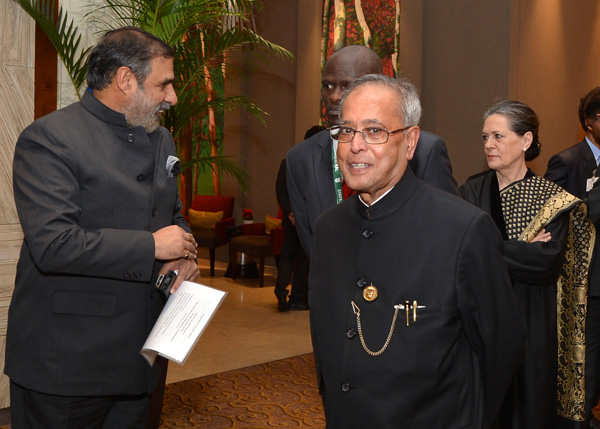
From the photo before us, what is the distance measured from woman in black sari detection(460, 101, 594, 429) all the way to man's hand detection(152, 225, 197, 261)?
146 centimetres

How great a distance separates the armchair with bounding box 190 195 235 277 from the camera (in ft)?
33.0

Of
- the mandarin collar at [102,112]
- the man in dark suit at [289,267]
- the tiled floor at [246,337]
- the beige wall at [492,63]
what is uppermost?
the beige wall at [492,63]

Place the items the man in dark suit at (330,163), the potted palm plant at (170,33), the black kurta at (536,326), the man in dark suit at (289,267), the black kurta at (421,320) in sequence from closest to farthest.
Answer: the black kurta at (421,320), the man in dark suit at (330,163), the black kurta at (536,326), the potted palm plant at (170,33), the man in dark suit at (289,267)

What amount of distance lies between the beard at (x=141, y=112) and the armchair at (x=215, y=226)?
297 inches

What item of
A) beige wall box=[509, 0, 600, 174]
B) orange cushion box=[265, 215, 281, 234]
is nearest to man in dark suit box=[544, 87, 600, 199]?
beige wall box=[509, 0, 600, 174]

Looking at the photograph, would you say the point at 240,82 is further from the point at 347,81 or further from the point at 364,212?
the point at 364,212

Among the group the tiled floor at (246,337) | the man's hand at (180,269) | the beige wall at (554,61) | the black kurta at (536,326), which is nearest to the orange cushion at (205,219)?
the tiled floor at (246,337)

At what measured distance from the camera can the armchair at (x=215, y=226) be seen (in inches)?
396

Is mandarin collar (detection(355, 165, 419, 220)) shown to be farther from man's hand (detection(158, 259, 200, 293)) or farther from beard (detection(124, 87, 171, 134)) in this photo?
beard (detection(124, 87, 171, 134))

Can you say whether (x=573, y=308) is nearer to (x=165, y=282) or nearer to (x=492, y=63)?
(x=165, y=282)

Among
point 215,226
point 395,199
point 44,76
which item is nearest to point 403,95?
point 395,199

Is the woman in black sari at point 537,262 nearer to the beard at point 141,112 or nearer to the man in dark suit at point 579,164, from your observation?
the man in dark suit at point 579,164

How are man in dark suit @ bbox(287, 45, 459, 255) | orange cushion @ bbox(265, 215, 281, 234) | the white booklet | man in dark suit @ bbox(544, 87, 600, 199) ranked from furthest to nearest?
orange cushion @ bbox(265, 215, 281, 234)
man in dark suit @ bbox(544, 87, 600, 199)
man in dark suit @ bbox(287, 45, 459, 255)
the white booklet

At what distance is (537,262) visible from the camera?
295cm
